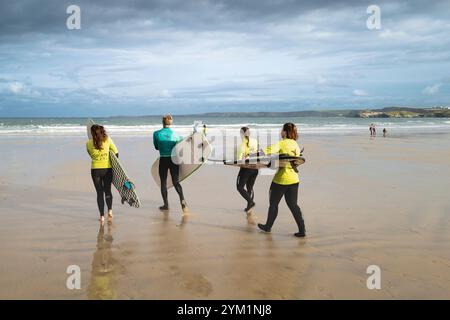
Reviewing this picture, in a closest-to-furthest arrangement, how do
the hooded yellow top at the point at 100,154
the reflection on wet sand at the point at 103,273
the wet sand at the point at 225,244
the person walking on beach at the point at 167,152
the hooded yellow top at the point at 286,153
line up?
the reflection on wet sand at the point at 103,273
the wet sand at the point at 225,244
the hooded yellow top at the point at 286,153
the hooded yellow top at the point at 100,154
the person walking on beach at the point at 167,152

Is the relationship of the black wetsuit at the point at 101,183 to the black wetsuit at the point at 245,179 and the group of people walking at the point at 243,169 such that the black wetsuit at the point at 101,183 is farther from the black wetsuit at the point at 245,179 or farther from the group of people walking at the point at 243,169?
the black wetsuit at the point at 245,179

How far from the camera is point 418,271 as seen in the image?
4555 millimetres

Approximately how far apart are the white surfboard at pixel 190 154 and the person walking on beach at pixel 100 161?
1.26m

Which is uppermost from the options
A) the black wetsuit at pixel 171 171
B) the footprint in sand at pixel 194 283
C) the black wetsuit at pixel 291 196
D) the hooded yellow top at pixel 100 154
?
the hooded yellow top at pixel 100 154

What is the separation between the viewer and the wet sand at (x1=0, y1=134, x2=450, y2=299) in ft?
13.5

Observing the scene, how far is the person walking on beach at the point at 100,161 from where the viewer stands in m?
6.23

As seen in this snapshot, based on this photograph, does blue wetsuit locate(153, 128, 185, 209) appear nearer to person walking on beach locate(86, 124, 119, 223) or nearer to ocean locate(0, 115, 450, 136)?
person walking on beach locate(86, 124, 119, 223)

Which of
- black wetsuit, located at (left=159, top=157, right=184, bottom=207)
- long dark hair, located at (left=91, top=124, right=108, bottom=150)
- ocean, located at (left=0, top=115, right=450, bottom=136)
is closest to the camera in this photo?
long dark hair, located at (left=91, top=124, right=108, bottom=150)

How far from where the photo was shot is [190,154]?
7.68m

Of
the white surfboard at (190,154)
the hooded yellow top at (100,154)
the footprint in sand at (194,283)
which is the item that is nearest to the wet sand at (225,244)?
the footprint in sand at (194,283)

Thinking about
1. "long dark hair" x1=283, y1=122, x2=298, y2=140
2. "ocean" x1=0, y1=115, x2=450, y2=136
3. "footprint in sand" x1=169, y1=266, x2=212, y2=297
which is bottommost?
"footprint in sand" x1=169, y1=266, x2=212, y2=297

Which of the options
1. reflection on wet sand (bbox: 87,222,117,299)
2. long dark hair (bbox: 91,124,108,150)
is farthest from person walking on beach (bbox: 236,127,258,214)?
reflection on wet sand (bbox: 87,222,117,299)

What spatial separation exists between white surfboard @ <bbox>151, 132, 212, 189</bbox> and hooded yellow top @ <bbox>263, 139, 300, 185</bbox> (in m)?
2.21

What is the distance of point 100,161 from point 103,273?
2.36 m
